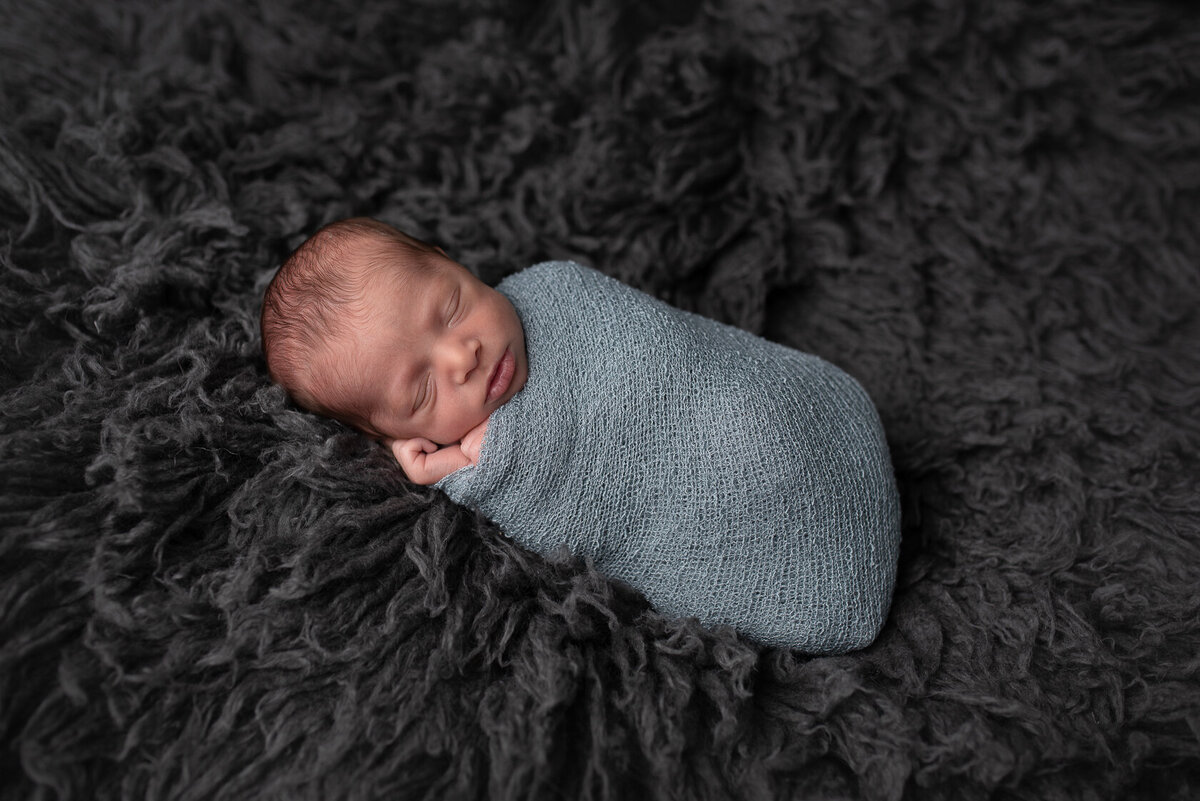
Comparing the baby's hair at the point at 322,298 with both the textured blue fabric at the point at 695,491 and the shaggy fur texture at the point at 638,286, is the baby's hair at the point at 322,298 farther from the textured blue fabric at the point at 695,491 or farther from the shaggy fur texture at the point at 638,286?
the textured blue fabric at the point at 695,491

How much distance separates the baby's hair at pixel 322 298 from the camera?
0.78 meters

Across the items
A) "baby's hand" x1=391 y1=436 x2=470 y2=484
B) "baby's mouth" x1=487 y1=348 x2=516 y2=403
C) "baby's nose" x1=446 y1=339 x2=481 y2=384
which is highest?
"baby's nose" x1=446 y1=339 x2=481 y2=384

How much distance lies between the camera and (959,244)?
1023 mm

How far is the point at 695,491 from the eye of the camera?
2.59 feet

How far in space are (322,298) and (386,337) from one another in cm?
7

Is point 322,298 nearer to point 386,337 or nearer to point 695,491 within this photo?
point 386,337

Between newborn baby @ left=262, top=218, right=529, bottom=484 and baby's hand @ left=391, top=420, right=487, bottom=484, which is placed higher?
newborn baby @ left=262, top=218, right=529, bottom=484

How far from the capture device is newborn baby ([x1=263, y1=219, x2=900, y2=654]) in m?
0.78

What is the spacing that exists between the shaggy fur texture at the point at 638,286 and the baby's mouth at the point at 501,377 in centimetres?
11

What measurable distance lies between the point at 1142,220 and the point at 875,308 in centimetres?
31

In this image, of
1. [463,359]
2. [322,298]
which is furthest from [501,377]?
[322,298]

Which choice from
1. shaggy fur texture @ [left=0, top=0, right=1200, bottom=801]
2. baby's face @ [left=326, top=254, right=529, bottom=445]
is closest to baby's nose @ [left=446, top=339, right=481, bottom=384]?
baby's face @ [left=326, top=254, right=529, bottom=445]

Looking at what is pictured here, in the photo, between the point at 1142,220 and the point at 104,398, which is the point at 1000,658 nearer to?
the point at 1142,220

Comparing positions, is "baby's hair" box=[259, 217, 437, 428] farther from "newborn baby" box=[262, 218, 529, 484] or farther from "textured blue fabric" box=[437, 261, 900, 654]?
"textured blue fabric" box=[437, 261, 900, 654]
